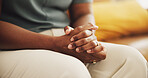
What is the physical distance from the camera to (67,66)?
58 cm

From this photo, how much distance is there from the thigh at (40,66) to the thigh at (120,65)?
0.39 feet

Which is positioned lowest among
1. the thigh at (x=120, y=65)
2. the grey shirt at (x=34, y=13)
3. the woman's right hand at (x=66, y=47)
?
the thigh at (x=120, y=65)

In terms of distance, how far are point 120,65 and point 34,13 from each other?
46cm

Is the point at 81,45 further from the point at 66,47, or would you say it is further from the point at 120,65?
the point at 120,65

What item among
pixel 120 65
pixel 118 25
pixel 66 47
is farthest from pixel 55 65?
pixel 118 25

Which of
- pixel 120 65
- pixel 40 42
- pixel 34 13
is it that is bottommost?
pixel 120 65

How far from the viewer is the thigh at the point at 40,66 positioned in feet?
1.85

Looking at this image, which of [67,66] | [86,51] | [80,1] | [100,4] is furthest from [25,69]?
[100,4]

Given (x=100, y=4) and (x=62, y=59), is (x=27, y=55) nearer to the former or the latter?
(x=62, y=59)

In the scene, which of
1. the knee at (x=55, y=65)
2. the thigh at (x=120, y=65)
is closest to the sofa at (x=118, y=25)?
the thigh at (x=120, y=65)

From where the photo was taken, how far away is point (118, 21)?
61.4 inches

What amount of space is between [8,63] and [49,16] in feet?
1.11

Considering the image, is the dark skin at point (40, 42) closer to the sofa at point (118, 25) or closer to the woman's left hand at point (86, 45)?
the woman's left hand at point (86, 45)

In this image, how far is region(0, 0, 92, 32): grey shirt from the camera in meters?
0.77
